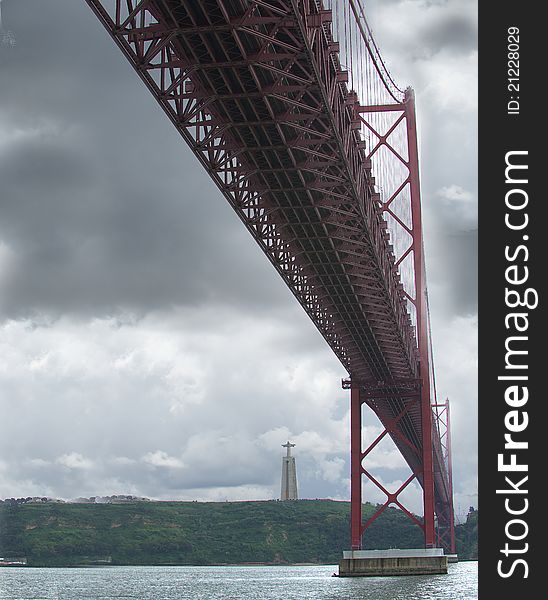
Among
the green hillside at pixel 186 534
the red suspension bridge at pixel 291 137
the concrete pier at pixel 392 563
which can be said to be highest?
the red suspension bridge at pixel 291 137

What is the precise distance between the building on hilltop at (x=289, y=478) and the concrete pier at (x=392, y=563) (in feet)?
338

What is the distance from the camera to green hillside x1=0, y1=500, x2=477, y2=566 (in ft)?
381

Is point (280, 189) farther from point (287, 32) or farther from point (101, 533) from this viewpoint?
point (101, 533)

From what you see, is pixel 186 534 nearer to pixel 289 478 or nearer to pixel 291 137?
pixel 289 478

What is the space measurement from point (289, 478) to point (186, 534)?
3235cm

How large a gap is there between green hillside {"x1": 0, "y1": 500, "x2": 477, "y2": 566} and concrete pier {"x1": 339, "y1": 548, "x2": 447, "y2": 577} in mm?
67196

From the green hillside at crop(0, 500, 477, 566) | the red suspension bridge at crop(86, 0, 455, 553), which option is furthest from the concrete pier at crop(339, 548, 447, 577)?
the green hillside at crop(0, 500, 477, 566)

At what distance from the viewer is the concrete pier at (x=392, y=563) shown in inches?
1695

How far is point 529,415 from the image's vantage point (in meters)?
10.8

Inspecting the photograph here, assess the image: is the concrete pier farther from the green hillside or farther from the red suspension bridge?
the green hillside

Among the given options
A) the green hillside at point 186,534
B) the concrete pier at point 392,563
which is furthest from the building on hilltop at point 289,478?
the concrete pier at point 392,563

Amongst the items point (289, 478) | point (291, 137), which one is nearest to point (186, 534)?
point (289, 478)

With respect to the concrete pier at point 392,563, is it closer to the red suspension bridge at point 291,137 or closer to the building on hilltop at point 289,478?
the red suspension bridge at point 291,137

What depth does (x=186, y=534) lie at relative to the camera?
404ft
